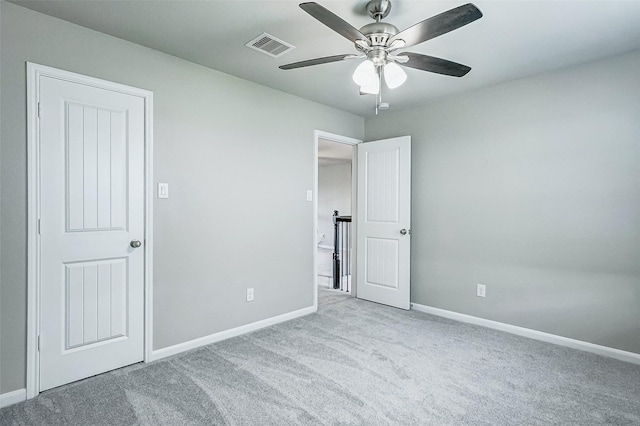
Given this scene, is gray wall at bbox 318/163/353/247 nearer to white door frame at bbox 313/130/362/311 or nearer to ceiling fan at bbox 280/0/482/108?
white door frame at bbox 313/130/362/311

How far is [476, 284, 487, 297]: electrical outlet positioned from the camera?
11.3ft

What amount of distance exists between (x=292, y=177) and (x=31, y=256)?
7.38 ft

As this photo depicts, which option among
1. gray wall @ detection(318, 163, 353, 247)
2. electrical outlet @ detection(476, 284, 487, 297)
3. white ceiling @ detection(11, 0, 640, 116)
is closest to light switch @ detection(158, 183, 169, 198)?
white ceiling @ detection(11, 0, 640, 116)

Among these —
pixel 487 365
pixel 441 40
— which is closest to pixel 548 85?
pixel 441 40

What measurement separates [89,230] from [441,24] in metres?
2.52

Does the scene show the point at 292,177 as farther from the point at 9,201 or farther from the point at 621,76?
the point at 621,76

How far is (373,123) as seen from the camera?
4.47m

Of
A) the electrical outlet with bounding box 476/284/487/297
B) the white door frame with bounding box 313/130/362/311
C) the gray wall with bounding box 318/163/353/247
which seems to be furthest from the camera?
the gray wall with bounding box 318/163/353/247

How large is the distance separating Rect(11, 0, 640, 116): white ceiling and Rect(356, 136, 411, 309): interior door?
45.1 inches

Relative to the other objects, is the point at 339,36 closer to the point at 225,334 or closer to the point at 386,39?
the point at 386,39

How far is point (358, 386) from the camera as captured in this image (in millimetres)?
2260

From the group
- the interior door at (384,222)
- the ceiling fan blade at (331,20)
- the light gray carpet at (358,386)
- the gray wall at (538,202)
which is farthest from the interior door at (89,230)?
the gray wall at (538,202)

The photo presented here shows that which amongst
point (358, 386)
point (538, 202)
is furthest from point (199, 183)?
point (538, 202)

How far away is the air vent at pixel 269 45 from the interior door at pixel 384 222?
6.20ft
